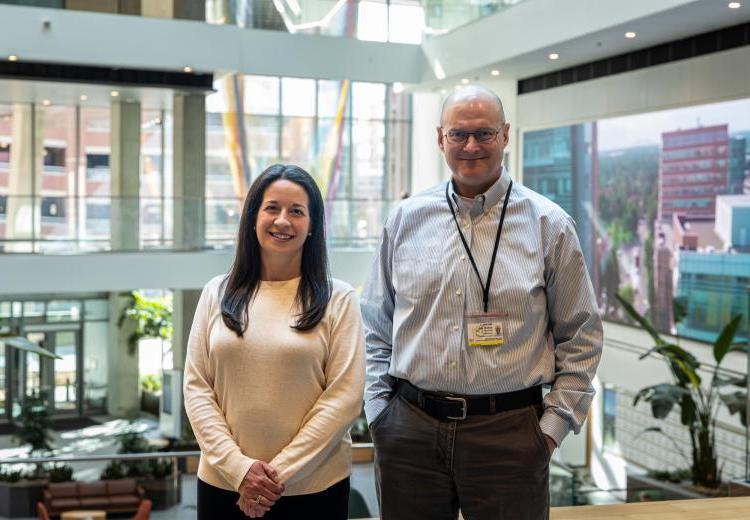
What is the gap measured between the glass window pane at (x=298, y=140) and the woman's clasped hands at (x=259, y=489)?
2191 centimetres

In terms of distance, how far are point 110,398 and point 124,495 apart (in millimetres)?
14221

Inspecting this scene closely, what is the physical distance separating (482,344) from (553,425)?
299mm

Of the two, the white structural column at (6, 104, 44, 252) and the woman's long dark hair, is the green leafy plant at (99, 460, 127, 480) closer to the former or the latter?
the woman's long dark hair

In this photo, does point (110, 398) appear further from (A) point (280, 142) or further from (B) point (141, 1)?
(B) point (141, 1)

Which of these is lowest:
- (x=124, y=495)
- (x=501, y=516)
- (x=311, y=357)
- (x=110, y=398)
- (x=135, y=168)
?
(x=110, y=398)

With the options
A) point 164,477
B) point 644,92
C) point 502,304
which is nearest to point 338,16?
point 644,92

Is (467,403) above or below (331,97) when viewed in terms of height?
below

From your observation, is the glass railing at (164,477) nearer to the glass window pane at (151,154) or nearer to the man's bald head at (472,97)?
the man's bald head at (472,97)

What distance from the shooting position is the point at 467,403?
2.88m

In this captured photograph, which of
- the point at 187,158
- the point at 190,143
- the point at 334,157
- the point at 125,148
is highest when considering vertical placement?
the point at 334,157

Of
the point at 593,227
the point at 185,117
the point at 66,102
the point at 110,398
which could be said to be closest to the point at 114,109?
the point at 66,102

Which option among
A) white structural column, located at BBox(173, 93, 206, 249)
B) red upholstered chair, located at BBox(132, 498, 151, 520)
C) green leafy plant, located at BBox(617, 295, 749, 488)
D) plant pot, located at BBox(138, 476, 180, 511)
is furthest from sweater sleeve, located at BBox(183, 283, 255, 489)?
white structural column, located at BBox(173, 93, 206, 249)

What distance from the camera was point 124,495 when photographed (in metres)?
7.37

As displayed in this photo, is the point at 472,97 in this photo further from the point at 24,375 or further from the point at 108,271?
the point at 24,375
